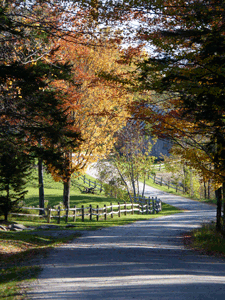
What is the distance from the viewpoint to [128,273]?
7137 millimetres

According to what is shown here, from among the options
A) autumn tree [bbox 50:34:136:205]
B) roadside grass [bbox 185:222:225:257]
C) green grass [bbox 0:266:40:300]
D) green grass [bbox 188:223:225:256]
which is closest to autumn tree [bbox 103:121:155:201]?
autumn tree [bbox 50:34:136:205]

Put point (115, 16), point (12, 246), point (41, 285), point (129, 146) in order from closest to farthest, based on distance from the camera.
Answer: point (41, 285), point (115, 16), point (12, 246), point (129, 146)

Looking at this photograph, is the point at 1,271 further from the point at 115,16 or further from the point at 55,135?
the point at 115,16

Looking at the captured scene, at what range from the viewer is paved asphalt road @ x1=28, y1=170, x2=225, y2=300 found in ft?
18.8

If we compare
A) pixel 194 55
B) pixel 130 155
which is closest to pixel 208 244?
pixel 194 55

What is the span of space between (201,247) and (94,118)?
1035 centimetres

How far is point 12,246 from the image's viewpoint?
10586 millimetres

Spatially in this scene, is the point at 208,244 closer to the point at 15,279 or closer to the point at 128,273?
the point at 128,273

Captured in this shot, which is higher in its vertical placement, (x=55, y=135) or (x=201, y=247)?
(x=55, y=135)

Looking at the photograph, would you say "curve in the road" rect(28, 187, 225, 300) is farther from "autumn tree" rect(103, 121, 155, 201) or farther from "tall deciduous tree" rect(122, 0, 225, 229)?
"autumn tree" rect(103, 121, 155, 201)

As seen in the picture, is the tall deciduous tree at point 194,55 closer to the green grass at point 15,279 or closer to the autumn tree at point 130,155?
the green grass at point 15,279

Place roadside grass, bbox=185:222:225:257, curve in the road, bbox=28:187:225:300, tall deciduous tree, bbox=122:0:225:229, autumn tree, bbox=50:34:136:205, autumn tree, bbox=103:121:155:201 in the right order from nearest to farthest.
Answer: curve in the road, bbox=28:187:225:300, tall deciduous tree, bbox=122:0:225:229, roadside grass, bbox=185:222:225:257, autumn tree, bbox=50:34:136:205, autumn tree, bbox=103:121:155:201

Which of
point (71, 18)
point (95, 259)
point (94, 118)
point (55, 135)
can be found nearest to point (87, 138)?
point (94, 118)

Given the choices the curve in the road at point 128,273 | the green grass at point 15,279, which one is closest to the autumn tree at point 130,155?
→ the curve in the road at point 128,273
